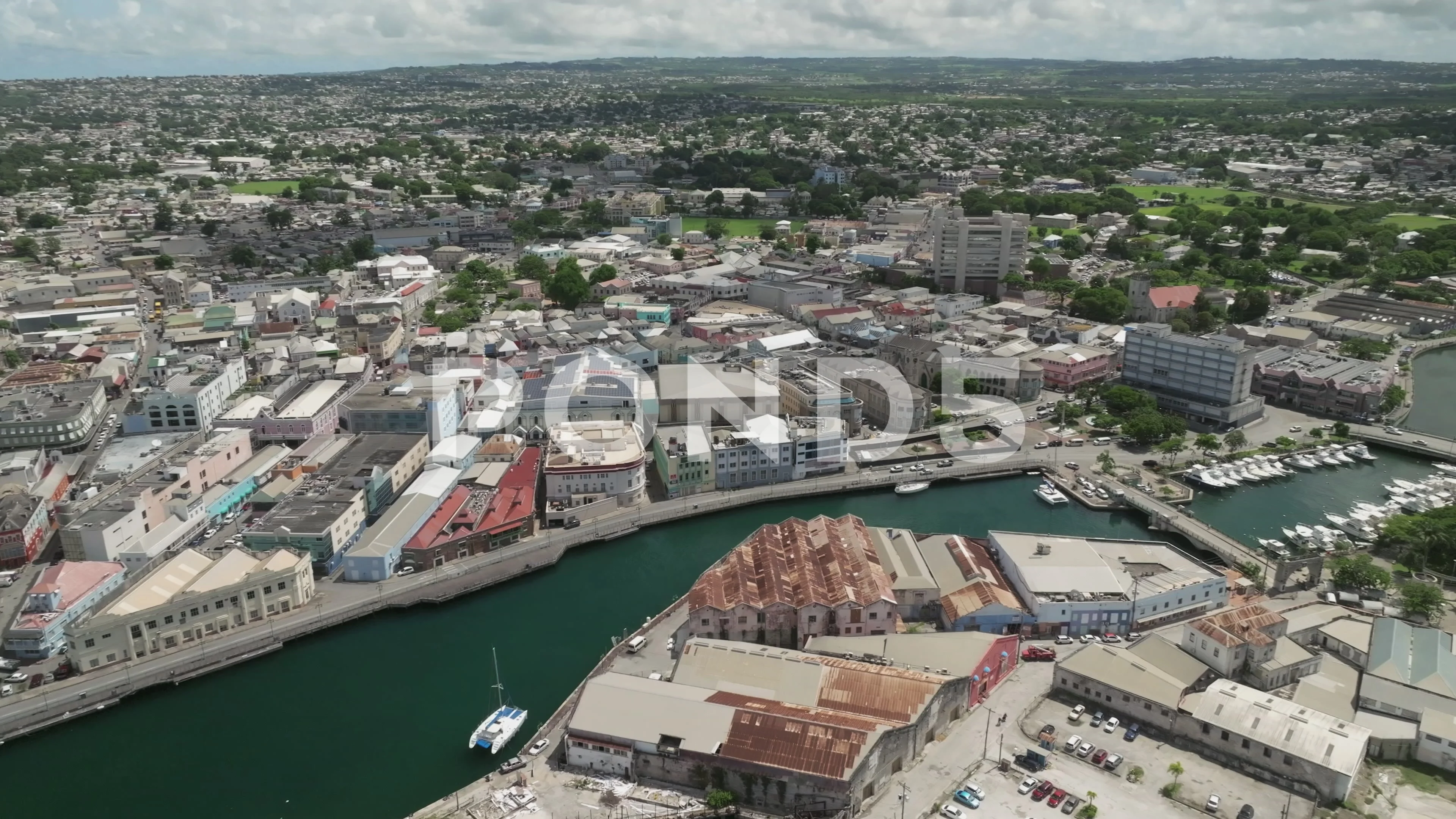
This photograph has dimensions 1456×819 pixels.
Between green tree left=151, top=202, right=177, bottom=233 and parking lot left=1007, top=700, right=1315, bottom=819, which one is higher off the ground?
green tree left=151, top=202, right=177, bottom=233

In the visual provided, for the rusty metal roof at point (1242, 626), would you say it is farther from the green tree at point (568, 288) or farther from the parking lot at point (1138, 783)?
the green tree at point (568, 288)

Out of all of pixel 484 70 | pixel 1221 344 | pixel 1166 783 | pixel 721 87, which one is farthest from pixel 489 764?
pixel 484 70

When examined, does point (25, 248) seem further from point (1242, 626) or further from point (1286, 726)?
point (1286, 726)

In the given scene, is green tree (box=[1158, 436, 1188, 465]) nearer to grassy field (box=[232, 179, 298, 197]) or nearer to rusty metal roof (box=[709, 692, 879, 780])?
rusty metal roof (box=[709, 692, 879, 780])

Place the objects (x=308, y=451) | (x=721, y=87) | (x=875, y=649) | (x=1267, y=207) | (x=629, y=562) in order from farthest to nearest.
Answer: (x=721, y=87)
(x=1267, y=207)
(x=308, y=451)
(x=629, y=562)
(x=875, y=649)

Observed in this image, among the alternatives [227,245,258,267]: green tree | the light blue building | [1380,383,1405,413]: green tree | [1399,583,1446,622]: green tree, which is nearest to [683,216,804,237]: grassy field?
[227,245,258,267]: green tree

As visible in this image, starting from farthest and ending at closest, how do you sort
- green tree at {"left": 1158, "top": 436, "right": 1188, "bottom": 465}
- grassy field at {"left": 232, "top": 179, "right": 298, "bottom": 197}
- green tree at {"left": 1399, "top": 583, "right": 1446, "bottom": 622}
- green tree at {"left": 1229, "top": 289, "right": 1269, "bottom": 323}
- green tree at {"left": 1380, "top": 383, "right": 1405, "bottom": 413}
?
grassy field at {"left": 232, "top": 179, "right": 298, "bottom": 197} < green tree at {"left": 1229, "top": 289, "right": 1269, "bottom": 323} < green tree at {"left": 1380, "top": 383, "right": 1405, "bottom": 413} < green tree at {"left": 1158, "top": 436, "right": 1188, "bottom": 465} < green tree at {"left": 1399, "top": 583, "right": 1446, "bottom": 622}

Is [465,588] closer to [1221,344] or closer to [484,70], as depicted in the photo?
[1221,344]

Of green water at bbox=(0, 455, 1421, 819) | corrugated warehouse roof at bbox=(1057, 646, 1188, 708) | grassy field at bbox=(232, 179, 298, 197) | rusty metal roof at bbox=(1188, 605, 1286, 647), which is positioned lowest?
green water at bbox=(0, 455, 1421, 819)
